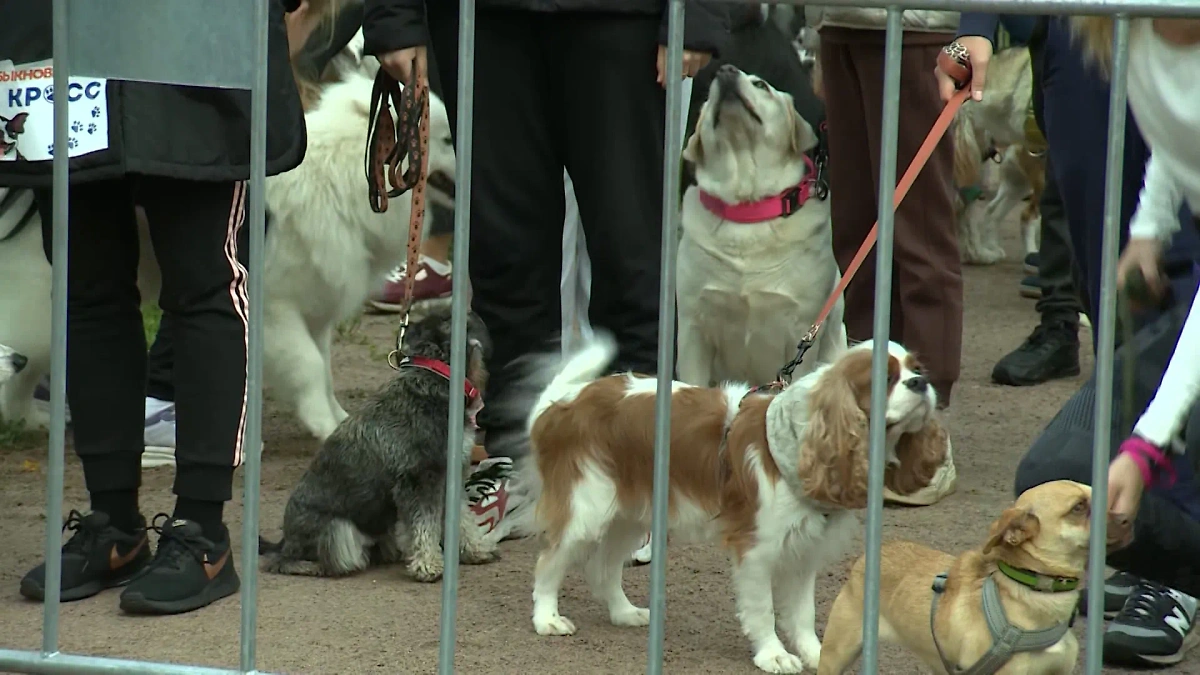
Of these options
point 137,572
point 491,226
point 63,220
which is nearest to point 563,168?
point 491,226

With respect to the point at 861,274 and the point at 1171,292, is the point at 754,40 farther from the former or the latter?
the point at 1171,292

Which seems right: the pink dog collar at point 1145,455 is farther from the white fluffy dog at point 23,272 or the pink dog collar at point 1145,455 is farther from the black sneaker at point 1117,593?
the white fluffy dog at point 23,272

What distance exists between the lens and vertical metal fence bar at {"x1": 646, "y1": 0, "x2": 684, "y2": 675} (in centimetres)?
247

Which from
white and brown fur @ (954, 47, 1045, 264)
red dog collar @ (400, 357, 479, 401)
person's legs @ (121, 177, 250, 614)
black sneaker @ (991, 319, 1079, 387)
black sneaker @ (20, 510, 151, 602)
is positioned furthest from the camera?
white and brown fur @ (954, 47, 1045, 264)

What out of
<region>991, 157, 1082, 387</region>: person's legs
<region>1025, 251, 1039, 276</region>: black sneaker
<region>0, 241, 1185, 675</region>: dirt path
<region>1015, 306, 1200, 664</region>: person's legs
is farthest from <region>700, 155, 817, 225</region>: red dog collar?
<region>1025, 251, 1039, 276</region>: black sneaker

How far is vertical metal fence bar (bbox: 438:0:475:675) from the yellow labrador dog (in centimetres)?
273

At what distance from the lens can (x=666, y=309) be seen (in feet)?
8.31

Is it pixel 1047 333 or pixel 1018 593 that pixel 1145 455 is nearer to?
pixel 1018 593

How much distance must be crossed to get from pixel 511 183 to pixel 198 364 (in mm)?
977

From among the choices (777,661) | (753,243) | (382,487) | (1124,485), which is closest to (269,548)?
(382,487)

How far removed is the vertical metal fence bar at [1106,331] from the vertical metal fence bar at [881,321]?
31cm

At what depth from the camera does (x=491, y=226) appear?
4.26m

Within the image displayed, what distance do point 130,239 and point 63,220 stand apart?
1.10 m

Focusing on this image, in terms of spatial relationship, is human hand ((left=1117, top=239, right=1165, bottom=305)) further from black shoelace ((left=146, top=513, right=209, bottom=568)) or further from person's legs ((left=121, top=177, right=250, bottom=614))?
black shoelace ((left=146, top=513, right=209, bottom=568))
